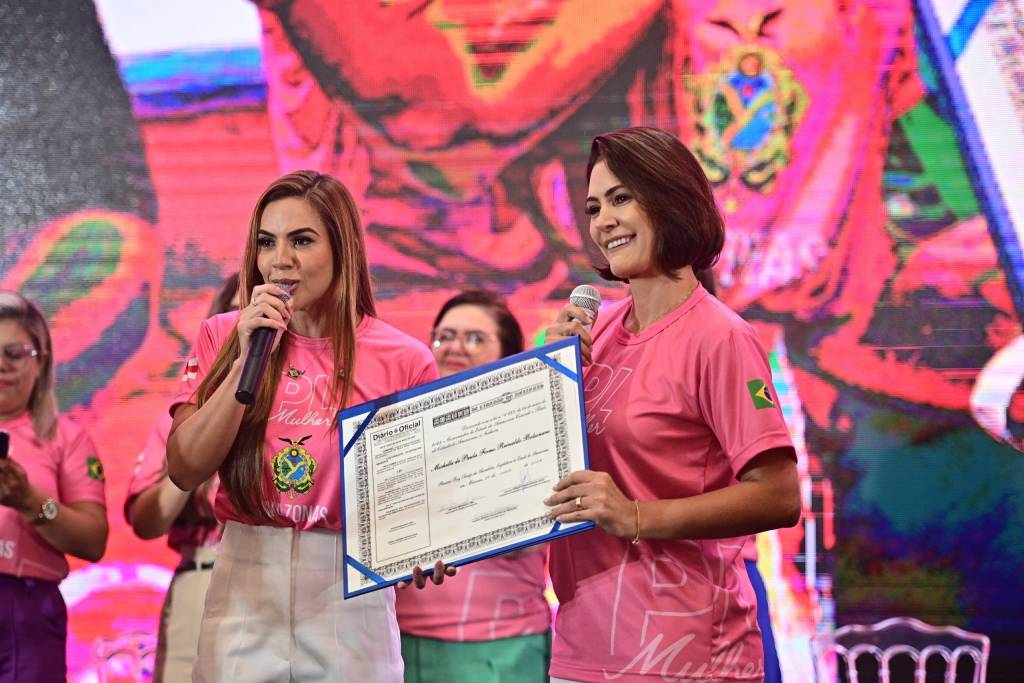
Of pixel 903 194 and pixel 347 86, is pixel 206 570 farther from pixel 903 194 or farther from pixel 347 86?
pixel 903 194

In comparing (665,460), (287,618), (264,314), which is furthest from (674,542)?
(264,314)

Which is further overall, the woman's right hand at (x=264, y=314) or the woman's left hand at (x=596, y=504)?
the woman's right hand at (x=264, y=314)

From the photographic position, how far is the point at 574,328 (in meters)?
2.01

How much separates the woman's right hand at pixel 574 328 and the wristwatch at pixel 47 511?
1.49 meters

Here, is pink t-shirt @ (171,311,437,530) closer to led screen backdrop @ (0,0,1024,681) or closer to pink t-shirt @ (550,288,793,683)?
pink t-shirt @ (550,288,793,683)

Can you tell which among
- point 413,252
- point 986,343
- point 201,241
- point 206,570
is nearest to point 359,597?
point 206,570

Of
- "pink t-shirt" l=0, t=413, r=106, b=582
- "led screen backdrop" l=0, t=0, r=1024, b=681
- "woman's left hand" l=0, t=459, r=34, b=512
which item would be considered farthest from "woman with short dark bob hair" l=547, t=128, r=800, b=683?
"led screen backdrop" l=0, t=0, r=1024, b=681

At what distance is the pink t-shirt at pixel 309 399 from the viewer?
2.04m

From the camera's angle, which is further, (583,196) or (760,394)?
(583,196)

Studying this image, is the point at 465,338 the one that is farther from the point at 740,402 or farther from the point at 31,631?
the point at 740,402

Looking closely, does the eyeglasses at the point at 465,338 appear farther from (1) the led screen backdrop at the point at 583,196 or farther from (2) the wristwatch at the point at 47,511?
(2) the wristwatch at the point at 47,511

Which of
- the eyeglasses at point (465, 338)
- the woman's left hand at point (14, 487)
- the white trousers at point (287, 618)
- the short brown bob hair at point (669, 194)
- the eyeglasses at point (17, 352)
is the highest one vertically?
the eyeglasses at point (465, 338)

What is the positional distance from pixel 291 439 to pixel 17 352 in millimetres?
1306

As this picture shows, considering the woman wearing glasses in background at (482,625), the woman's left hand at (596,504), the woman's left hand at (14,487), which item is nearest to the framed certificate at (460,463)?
the woman's left hand at (596,504)
